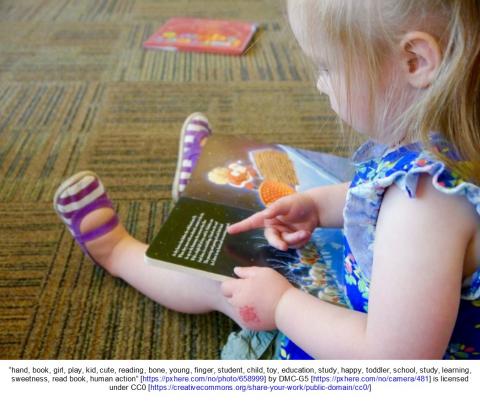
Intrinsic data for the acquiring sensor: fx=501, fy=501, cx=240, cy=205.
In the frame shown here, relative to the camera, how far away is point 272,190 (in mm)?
708

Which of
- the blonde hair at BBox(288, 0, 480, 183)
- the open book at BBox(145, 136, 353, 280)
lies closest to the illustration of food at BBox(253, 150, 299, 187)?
the open book at BBox(145, 136, 353, 280)

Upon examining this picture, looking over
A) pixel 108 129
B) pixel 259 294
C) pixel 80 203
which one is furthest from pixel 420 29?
pixel 108 129

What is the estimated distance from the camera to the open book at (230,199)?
57 cm

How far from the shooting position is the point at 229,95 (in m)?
1.25

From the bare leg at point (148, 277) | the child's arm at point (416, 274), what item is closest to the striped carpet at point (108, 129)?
the bare leg at point (148, 277)

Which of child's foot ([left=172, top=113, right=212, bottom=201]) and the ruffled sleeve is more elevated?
the ruffled sleeve

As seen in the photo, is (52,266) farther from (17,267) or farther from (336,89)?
(336,89)

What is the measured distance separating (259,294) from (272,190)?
24cm

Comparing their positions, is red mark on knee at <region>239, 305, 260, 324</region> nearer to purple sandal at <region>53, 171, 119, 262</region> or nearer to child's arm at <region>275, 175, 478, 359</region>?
child's arm at <region>275, 175, 478, 359</region>

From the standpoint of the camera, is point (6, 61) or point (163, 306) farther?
point (6, 61)

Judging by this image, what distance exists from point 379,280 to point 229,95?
0.93 m

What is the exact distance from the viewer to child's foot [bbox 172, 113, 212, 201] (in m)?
0.84
